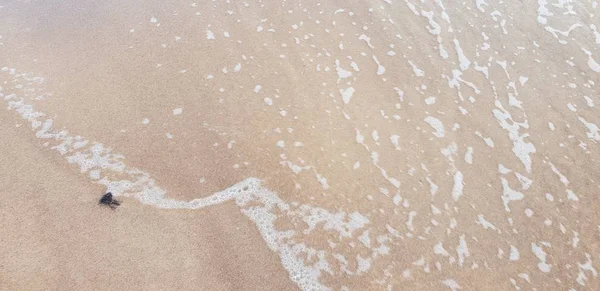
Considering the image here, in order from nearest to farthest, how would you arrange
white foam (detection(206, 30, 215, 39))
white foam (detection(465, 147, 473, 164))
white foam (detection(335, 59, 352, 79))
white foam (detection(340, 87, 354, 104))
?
1. white foam (detection(465, 147, 473, 164))
2. white foam (detection(340, 87, 354, 104))
3. white foam (detection(335, 59, 352, 79))
4. white foam (detection(206, 30, 215, 39))

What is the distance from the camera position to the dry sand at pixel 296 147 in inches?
106

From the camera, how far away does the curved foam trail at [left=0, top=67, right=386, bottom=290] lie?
2.70 meters

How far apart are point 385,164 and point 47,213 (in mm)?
2500

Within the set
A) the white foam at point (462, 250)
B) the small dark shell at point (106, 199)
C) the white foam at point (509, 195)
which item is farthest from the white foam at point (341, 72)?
the small dark shell at point (106, 199)

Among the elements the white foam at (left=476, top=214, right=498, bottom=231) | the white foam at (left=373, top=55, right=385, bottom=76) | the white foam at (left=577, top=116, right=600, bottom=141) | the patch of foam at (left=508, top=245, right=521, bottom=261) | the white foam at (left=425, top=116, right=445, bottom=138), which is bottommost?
the white foam at (left=476, top=214, right=498, bottom=231)

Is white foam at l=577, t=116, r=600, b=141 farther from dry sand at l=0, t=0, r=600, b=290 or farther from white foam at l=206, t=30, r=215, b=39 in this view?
white foam at l=206, t=30, r=215, b=39

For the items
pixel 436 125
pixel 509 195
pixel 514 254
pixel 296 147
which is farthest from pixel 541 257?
pixel 296 147

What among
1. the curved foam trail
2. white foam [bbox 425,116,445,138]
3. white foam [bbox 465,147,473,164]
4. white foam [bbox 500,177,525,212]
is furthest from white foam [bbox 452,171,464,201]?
the curved foam trail

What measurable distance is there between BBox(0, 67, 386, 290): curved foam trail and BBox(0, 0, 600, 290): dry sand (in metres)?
0.01

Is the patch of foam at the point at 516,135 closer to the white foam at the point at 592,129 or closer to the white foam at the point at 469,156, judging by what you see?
the white foam at the point at 469,156

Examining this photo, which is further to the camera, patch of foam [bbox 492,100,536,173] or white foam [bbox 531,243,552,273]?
patch of foam [bbox 492,100,536,173]

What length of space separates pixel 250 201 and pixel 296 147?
24.8 inches

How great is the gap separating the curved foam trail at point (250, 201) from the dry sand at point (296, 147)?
14 mm

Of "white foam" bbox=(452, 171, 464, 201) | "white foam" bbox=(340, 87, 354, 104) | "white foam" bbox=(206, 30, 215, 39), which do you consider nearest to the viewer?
"white foam" bbox=(452, 171, 464, 201)
